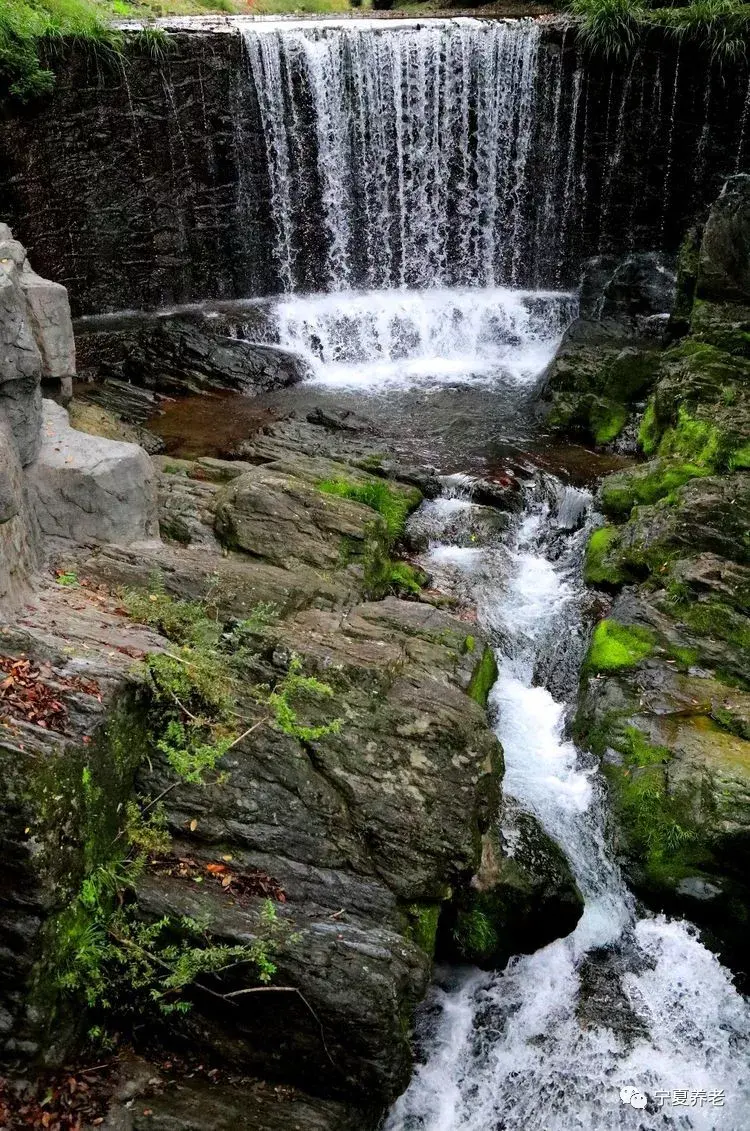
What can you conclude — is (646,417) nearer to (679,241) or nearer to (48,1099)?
(679,241)

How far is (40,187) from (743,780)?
1413 centimetres

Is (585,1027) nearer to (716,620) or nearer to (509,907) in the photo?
(509,907)

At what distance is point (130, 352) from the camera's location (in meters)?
14.1

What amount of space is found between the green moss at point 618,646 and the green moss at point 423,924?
323cm

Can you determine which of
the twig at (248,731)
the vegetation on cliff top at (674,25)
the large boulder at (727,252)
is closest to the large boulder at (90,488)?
the twig at (248,731)

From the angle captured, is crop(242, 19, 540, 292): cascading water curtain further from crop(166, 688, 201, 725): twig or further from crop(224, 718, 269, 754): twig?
crop(166, 688, 201, 725): twig

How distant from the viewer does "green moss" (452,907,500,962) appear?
5.74 m

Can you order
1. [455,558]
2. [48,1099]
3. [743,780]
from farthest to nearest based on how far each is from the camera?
[455,558]
[743,780]
[48,1099]

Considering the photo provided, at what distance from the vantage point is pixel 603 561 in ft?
30.7

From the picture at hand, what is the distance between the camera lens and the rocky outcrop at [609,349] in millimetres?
12828

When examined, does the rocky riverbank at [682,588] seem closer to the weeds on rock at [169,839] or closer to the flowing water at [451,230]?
the flowing water at [451,230]

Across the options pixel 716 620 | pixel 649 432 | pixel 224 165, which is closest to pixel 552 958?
pixel 716 620

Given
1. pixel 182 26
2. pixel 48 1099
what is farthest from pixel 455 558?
pixel 182 26

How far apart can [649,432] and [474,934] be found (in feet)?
26.1
